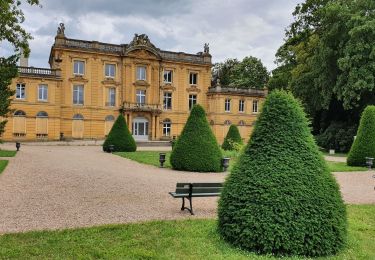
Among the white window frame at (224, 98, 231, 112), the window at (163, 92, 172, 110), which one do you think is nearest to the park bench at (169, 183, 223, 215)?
the window at (163, 92, 172, 110)

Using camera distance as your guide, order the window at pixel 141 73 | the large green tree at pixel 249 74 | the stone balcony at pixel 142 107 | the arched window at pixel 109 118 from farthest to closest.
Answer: the large green tree at pixel 249 74, the window at pixel 141 73, the stone balcony at pixel 142 107, the arched window at pixel 109 118

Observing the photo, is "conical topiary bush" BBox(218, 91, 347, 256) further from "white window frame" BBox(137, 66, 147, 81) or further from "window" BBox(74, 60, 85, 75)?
"white window frame" BBox(137, 66, 147, 81)

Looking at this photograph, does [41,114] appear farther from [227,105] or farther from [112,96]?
[227,105]

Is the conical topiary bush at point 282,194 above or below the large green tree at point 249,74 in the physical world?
below

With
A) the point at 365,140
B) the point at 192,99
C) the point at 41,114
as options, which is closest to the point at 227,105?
the point at 192,99

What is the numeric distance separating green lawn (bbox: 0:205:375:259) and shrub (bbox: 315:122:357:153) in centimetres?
2679

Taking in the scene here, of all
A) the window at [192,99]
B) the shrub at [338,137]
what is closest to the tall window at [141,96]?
the window at [192,99]

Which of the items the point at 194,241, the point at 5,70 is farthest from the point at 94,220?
the point at 5,70

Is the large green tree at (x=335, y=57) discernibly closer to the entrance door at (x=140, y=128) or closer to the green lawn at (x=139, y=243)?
the entrance door at (x=140, y=128)

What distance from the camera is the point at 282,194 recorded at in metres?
5.25

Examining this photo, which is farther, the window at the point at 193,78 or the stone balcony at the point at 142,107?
the window at the point at 193,78

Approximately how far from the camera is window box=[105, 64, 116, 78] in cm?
4416

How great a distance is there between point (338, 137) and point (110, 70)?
25.5 m

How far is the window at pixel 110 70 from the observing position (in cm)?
4416
